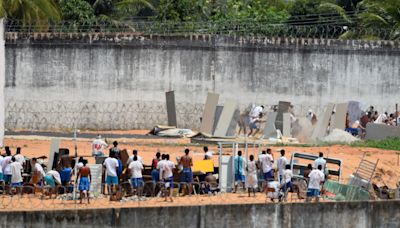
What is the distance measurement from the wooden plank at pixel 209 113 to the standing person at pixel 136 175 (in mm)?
13296

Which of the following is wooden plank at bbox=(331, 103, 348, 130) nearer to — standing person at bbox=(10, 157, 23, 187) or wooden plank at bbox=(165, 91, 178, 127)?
wooden plank at bbox=(165, 91, 178, 127)

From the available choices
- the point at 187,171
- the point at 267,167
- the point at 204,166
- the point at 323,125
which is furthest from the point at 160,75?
the point at 187,171

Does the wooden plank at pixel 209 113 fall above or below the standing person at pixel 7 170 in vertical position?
above

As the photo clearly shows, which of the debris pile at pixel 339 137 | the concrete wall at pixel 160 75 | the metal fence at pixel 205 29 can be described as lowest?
the debris pile at pixel 339 137

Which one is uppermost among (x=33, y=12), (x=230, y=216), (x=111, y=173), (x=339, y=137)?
(x=33, y=12)

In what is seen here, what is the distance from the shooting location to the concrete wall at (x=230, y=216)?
32.7 m

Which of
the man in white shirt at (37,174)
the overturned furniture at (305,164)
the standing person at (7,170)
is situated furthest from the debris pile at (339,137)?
the standing person at (7,170)

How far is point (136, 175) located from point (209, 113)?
13974mm

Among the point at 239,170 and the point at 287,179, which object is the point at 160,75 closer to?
the point at 239,170

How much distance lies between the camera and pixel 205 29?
55750 mm

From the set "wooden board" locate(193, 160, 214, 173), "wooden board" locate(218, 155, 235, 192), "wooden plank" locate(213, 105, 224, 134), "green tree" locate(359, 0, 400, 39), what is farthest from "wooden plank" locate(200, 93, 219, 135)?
"wooden board" locate(218, 155, 235, 192)

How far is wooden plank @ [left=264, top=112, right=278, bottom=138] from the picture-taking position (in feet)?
163

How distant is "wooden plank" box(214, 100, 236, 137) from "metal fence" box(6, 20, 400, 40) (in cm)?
692

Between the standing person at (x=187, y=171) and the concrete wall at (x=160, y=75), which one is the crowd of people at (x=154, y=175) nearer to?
the standing person at (x=187, y=171)
